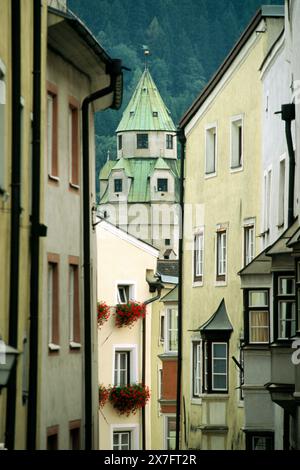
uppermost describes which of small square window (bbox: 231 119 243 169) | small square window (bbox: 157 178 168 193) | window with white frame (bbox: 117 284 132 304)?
small square window (bbox: 157 178 168 193)

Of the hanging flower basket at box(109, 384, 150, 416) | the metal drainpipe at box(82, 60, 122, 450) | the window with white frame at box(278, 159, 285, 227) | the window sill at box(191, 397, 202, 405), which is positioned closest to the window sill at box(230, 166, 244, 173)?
the window sill at box(191, 397, 202, 405)

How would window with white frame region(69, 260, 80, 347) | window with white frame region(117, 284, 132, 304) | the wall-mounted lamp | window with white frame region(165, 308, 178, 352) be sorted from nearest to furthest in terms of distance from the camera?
the wall-mounted lamp
window with white frame region(69, 260, 80, 347)
window with white frame region(165, 308, 178, 352)
window with white frame region(117, 284, 132, 304)

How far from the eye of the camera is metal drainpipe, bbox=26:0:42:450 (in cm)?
2153

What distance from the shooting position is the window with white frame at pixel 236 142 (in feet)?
132

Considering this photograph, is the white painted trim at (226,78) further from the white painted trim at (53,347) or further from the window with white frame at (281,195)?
the white painted trim at (53,347)

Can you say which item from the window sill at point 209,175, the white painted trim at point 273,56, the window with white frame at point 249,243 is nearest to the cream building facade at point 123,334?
the window sill at point 209,175

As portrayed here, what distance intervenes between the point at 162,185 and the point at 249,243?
140766 millimetres

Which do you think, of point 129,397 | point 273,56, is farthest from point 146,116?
point 273,56

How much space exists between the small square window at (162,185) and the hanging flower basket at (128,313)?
416 feet

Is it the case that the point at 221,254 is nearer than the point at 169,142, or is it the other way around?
the point at 221,254

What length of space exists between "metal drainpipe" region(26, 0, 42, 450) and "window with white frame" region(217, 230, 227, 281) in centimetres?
1892

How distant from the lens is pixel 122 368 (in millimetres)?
52406

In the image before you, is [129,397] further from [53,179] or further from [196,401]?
[53,179]

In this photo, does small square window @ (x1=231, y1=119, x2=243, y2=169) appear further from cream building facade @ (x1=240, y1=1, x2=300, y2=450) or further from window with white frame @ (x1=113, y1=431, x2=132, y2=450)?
window with white frame @ (x1=113, y1=431, x2=132, y2=450)
